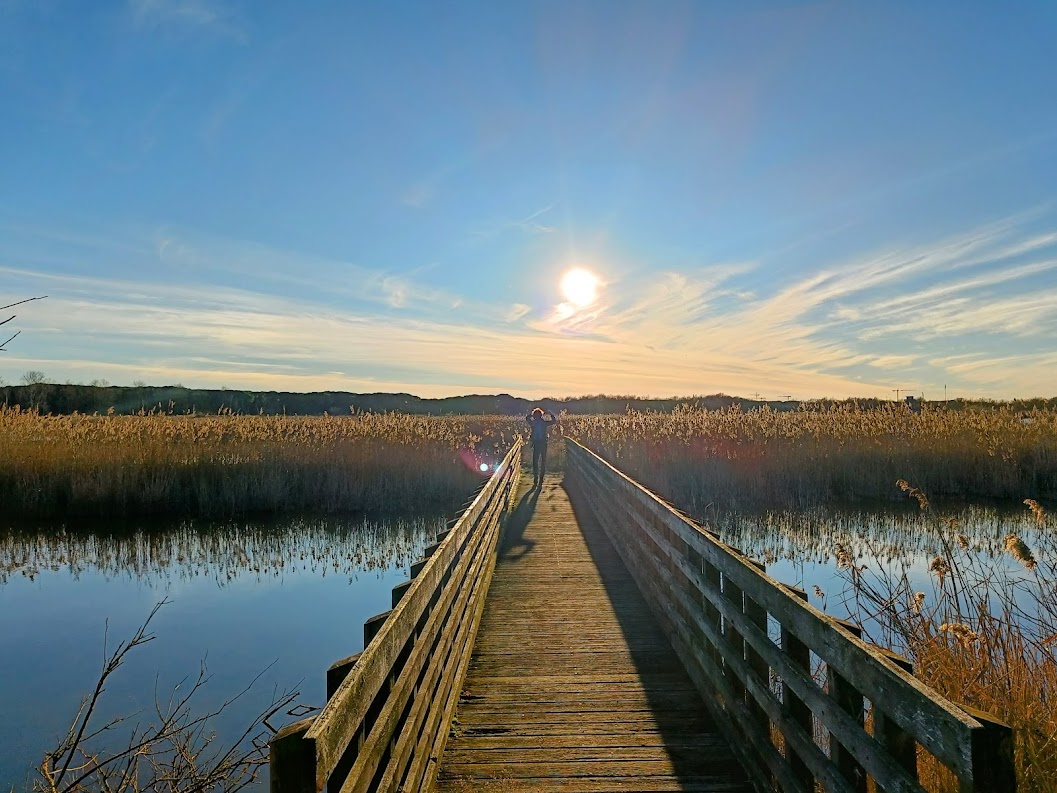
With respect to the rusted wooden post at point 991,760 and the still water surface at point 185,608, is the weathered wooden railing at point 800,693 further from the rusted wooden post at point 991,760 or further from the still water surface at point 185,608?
the still water surface at point 185,608

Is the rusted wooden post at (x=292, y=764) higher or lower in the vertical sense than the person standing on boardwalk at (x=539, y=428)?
lower

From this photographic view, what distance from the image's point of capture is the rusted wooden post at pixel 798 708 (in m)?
3.35

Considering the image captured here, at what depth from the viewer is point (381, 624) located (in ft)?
10.5

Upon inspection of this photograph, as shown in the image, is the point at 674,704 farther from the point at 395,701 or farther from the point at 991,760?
the point at 991,760

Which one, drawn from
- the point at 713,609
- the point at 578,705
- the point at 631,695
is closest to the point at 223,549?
the point at 578,705

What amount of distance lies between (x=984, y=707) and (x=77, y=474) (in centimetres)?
1848

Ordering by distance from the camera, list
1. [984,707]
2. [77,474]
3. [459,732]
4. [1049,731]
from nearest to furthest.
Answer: [1049,731] < [984,707] < [459,732] < [77,474]

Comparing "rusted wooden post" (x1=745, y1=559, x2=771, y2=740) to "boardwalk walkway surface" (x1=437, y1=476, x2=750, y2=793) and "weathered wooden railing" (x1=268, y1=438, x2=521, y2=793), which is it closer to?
"boardwalk walkway surface" (x1=437, y1=476, x2=750, y2=793)

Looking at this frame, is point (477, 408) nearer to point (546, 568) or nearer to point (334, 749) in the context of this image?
point (546, 568)

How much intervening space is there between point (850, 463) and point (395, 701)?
17429 mm

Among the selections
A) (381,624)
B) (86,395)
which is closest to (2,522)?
(381,624)

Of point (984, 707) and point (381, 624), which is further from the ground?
point (381, 624)

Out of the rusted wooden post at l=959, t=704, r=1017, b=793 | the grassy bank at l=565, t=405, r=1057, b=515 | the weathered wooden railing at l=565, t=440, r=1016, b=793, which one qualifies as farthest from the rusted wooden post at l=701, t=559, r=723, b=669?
the grassy bank at l=565, t=405, r=1057, b=515

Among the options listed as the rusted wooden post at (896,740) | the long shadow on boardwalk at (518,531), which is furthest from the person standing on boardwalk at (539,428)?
the rusted wooden post at (896,740)
